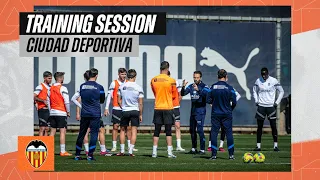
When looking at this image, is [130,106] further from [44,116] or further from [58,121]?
[44,116]

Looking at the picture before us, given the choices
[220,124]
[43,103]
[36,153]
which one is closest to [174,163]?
[220,124]

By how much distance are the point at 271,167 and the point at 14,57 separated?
4775 millimetres

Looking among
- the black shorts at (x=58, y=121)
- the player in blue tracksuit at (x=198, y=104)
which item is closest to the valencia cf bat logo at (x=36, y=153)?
the black shorts at (x=58, y=121)

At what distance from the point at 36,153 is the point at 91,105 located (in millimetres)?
1986

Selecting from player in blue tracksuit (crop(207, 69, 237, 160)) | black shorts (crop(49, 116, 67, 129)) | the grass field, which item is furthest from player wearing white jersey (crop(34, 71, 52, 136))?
player in blue tracksuit (crop(207, 69, 237, 160))

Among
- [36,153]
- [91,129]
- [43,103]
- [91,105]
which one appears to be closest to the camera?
[36,153]

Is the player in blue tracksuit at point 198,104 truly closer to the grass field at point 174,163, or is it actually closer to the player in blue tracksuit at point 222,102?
the grass field at point 174,163

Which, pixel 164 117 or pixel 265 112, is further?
pixel 265 112

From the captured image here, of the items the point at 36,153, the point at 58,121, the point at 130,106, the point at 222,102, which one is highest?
the point at 222,102

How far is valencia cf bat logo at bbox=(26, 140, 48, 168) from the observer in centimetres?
1412

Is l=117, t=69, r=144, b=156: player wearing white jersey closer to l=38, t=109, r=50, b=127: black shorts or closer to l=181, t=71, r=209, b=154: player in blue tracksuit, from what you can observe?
l=181, t=71, r=209, b=154: player in blue tracksuit

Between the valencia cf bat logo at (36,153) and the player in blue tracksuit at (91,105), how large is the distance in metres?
1.75

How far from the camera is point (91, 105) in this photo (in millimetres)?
15945

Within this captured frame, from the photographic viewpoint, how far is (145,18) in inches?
A: 557
